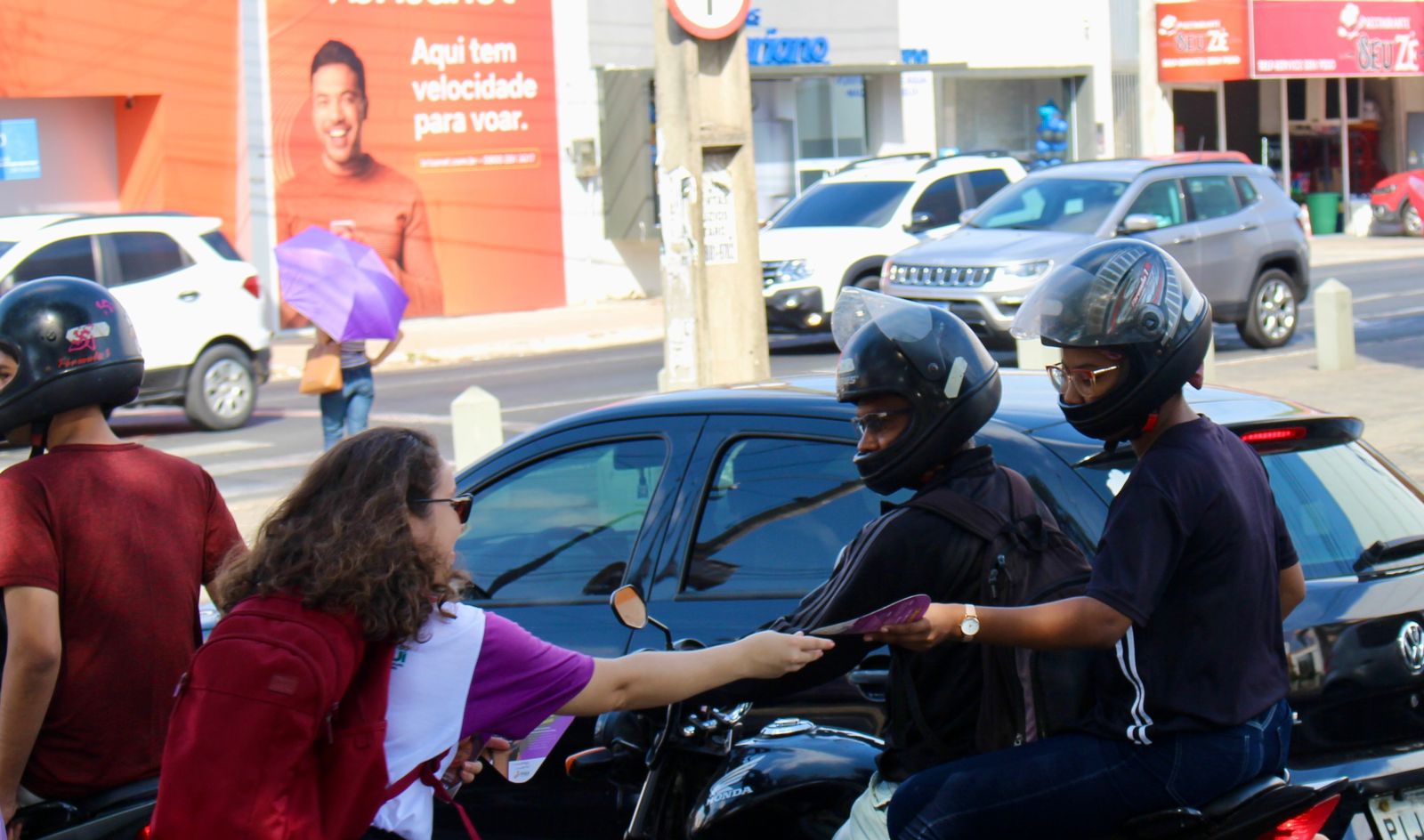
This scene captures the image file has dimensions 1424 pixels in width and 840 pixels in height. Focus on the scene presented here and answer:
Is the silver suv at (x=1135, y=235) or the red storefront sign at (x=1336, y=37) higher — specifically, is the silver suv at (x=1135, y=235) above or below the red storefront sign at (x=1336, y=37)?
below

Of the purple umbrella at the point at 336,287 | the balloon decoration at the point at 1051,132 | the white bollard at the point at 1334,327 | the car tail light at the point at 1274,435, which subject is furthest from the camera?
the balloon decoration at the point at 1051,132

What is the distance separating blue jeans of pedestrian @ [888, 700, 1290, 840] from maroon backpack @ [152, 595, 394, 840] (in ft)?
3.06

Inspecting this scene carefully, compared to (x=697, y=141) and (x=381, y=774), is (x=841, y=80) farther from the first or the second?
(x=381, y=774)

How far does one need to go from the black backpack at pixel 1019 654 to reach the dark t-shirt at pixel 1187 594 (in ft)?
0.37

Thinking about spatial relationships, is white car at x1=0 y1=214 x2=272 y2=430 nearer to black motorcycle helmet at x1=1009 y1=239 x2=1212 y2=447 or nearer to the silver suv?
the silver suv

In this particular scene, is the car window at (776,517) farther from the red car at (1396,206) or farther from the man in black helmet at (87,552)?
the red car at (1396,206)

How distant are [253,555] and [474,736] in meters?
0.50

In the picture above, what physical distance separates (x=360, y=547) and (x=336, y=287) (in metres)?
8.27

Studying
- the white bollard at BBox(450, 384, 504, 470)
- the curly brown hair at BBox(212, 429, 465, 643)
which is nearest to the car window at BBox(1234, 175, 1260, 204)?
the white bollard at BBox(450, 384, 504, 470)

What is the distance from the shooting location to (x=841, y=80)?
31.8 metres

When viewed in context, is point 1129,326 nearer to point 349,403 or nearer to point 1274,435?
point 1274,435

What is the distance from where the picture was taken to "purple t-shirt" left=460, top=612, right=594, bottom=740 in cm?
276

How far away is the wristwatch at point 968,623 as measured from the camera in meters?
2.60

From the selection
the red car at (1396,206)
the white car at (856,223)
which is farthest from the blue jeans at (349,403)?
the red car at (1396,206)
